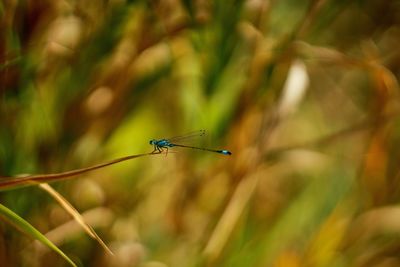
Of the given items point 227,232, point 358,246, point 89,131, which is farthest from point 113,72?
point 358,246

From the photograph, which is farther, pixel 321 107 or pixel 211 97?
pixel 321 107

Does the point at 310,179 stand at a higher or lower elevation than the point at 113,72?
lower

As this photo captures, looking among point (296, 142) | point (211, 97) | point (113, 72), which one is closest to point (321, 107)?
point (296, 142)

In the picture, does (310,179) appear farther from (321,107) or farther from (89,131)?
(89,131)

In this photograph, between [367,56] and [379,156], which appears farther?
[367,56]

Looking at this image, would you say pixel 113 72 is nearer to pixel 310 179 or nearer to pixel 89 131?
pixel 89 131

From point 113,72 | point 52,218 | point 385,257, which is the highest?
point 113,72
